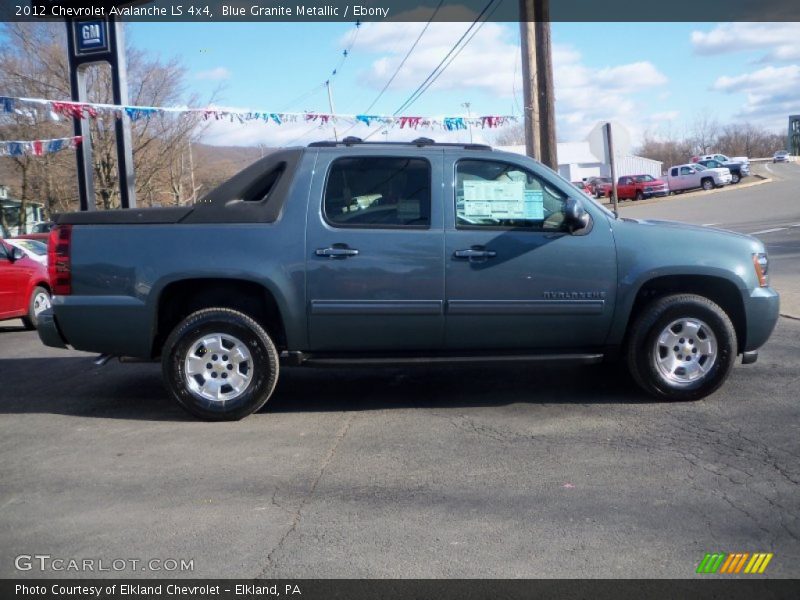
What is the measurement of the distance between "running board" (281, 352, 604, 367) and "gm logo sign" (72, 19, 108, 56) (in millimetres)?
14041

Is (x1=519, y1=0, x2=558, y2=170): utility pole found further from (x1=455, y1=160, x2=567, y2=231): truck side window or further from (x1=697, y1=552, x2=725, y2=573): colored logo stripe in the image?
(x1=697, y1=552, x2=725, y2=573): colored logo stripe

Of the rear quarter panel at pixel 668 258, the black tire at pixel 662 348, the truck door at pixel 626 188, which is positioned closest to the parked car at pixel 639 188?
the truck door at pixel 626 188

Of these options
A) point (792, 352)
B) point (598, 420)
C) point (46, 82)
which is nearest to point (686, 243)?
point (598, 420)

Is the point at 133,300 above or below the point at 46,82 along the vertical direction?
below

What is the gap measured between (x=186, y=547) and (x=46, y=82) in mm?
27562

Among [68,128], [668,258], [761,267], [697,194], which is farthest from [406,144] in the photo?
[697,194]

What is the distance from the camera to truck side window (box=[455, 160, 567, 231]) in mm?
6266

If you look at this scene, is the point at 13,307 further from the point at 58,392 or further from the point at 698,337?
the point at 698,337

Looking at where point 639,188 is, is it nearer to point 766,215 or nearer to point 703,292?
point 766,215

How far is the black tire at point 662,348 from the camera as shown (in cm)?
623

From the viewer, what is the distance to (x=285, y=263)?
609 centimetres

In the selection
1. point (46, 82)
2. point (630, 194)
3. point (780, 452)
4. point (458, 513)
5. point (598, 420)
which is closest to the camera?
point (458, 513)

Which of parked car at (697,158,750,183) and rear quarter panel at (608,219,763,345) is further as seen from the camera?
parked car at (697,158,750,183)
